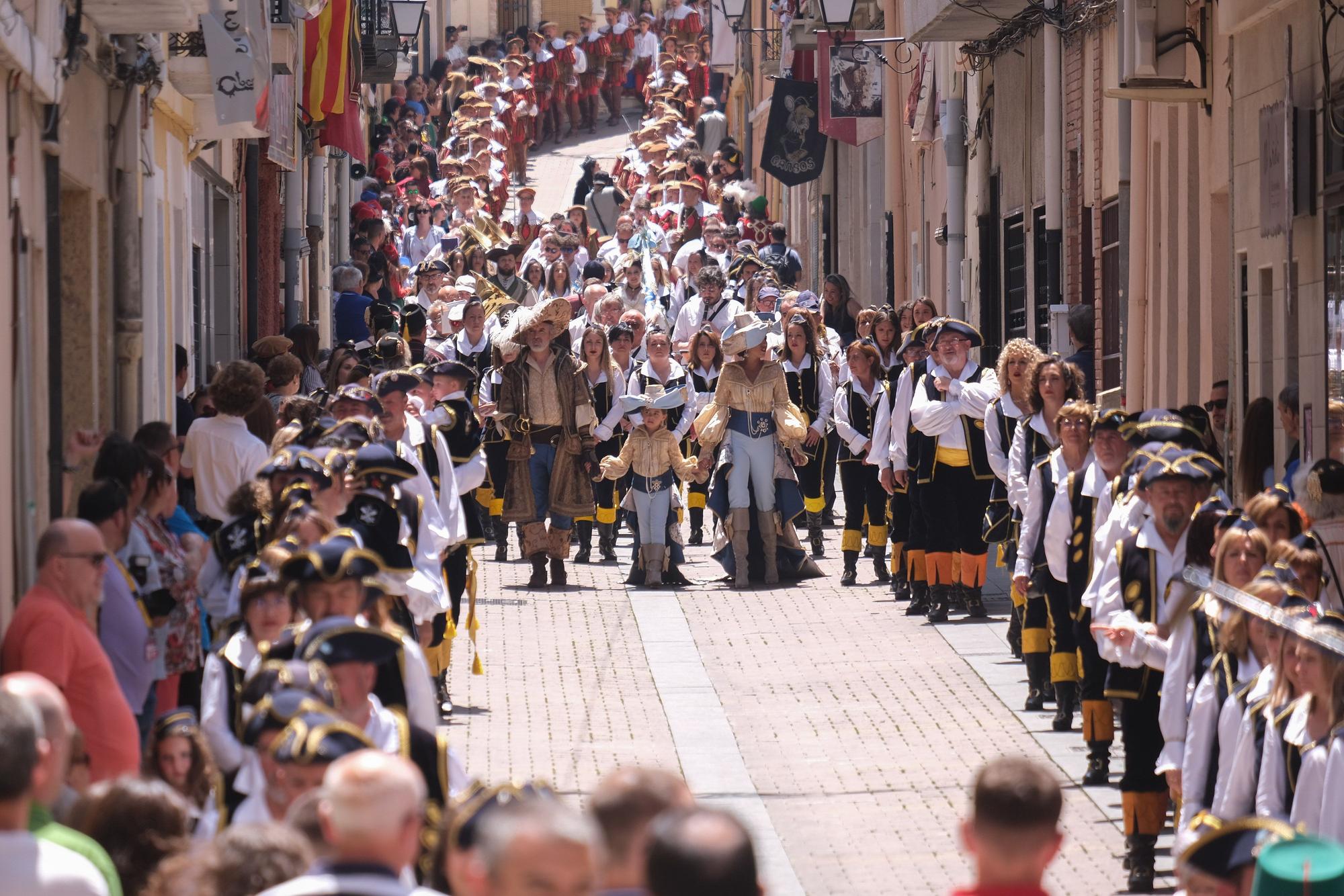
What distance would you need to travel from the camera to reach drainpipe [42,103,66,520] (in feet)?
36.6

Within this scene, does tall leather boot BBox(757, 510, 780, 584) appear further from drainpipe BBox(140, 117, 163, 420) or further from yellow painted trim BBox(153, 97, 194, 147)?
yellow painted trim BBox(153, 97, 194, 147)

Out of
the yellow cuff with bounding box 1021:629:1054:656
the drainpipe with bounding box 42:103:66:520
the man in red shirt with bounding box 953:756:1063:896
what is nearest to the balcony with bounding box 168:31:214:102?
the drainpipe with bounding box 42:103:66:520

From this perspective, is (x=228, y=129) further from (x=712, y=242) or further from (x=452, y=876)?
(x=452, y=876)

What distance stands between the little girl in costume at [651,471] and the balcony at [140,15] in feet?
17.8

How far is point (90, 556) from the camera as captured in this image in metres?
7.72

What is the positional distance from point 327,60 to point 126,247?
11075 millimetres

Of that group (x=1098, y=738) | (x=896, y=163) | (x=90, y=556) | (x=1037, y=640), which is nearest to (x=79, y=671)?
(x=90, y=556)

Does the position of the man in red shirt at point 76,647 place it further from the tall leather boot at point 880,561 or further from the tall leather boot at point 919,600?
the tall leather boot at point 880,561

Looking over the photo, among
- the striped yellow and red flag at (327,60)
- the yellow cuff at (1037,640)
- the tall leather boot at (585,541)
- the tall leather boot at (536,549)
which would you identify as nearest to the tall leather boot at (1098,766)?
the yellow cuff at (1037,640)

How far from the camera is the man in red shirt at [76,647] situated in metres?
7.44

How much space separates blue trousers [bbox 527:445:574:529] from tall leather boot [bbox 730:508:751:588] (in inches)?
47.1

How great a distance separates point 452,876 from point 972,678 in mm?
8894

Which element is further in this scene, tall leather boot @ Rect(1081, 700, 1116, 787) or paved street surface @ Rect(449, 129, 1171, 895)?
tall leather boot @ Rect(1081, 700, 1116, 787)

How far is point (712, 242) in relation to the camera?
27234 millimetres
